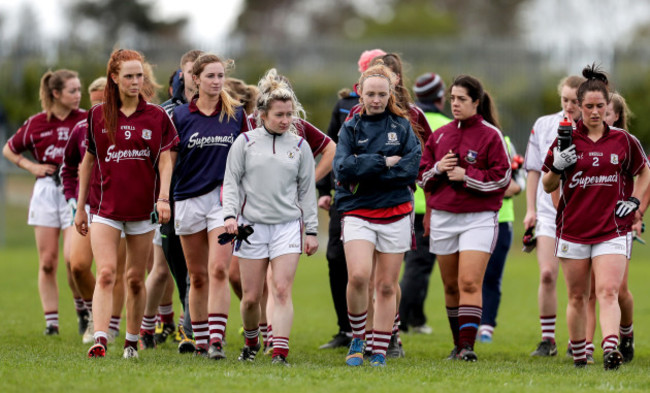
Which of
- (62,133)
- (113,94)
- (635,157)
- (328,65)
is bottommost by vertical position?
(635,157)

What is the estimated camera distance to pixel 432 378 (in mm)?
7449

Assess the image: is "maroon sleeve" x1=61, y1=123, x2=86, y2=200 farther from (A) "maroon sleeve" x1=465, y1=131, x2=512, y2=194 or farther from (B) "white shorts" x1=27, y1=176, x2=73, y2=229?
(A) "maroon sleeve" x1=465, y1=131, x2=512, y2=194

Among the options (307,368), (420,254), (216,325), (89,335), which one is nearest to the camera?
(307,368)

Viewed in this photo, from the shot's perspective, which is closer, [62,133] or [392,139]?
[392,139]

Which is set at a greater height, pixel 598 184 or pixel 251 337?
pixel 598 184

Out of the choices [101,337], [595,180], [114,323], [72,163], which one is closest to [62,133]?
[72,163]

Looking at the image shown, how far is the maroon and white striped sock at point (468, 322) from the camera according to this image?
8.87 metres

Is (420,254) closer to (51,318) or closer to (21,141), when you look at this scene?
(51,318)

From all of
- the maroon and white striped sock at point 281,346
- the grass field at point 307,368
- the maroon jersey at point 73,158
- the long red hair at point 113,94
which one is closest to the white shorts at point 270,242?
the maroon and white striped sock at point 281,346

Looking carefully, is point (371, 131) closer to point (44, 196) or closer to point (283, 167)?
point (283, 167)

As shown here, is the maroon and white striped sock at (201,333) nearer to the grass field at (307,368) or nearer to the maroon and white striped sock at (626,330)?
the grass field at (307,368)

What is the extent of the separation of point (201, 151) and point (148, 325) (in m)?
1.91

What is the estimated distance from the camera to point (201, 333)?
29.2 feet

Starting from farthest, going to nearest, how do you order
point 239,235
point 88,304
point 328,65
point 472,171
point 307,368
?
point 328,65
point 88,304
point 472,171
point 239,235
point 307,368
